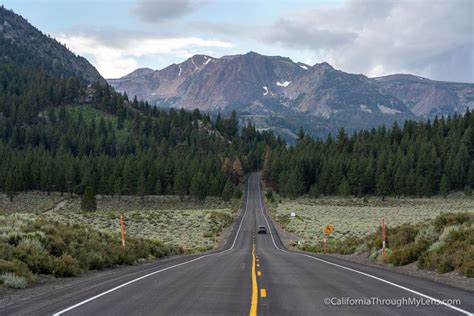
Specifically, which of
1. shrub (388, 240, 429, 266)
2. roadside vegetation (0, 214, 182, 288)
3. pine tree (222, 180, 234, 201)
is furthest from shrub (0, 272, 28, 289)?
pine tree (222, 180, 234, 201)

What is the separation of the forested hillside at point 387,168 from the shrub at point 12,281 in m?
109

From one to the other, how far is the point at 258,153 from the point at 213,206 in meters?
79.8

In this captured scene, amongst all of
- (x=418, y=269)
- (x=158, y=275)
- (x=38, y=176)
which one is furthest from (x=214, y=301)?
(x=38, y=176)

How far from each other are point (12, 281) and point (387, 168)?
376 feet

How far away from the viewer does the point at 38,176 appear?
4660 inches

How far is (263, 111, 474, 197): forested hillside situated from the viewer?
384 feet

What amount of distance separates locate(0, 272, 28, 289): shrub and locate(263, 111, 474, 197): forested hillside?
109 m

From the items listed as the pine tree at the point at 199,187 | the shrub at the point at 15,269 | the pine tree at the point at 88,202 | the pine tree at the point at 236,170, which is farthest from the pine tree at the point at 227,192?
the shrub at the point at 15,269

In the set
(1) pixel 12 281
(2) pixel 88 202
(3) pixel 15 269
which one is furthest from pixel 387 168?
(1) pixel 12 281

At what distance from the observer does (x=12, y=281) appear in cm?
1380

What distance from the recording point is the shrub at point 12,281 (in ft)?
45.1

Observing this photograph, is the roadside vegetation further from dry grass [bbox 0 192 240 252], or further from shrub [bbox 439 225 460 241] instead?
shrub [bbox 439 225 460 241]

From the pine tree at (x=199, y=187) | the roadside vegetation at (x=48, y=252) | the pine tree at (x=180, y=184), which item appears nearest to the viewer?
the roadside vegetation at (x=48, y=252)

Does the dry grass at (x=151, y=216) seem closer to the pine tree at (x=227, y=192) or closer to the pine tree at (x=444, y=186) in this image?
the pine tree at (x=227, y=192)
